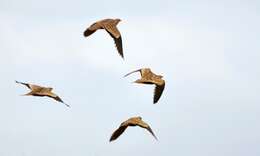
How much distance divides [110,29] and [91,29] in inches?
50.5

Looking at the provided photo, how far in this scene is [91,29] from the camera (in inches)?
1231

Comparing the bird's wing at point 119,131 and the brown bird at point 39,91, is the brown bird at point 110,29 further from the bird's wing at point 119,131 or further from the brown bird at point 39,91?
the brown bird at point 39,91

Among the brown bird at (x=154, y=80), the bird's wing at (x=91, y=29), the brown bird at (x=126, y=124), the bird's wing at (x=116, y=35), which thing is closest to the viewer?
the bird's wing at (x=91, y=29)

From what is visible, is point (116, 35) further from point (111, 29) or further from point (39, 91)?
point (39, 91)

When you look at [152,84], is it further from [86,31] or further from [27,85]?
[27,85]

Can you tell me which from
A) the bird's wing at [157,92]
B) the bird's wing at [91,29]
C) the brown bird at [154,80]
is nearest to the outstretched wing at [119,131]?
the brown bird at [154,80]

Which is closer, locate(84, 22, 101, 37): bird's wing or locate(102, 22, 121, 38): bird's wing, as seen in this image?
locate(84, 22, 101, 37): bird's wing

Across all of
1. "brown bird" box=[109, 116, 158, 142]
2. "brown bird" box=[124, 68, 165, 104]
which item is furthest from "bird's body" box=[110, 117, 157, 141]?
"brown bird" box=[124, 68, 165, 104]

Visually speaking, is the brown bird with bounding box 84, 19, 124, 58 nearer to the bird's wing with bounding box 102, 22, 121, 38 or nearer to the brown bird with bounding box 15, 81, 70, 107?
the bird's wing with bounding box 102, 22, 121, 38

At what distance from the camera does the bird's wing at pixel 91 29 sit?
100 feet

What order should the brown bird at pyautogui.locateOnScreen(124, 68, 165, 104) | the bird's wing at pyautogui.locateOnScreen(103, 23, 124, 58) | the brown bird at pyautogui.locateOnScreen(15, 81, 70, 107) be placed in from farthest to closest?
1. the brown bird at pyautogui.locateOnScreen(124, 68, 165, 104)
2. the brown bird at pyautogui.locateOnScreen(15, 81, 70, 107)
3. the bird's wing at pyautogui.locateOnScreen(103, 23, 124, 58)

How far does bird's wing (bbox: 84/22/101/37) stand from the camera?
30.6 metres

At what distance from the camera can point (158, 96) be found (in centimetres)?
3503

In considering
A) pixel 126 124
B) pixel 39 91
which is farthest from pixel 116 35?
pixel 39 91
